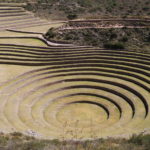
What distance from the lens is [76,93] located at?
2323 centimetres

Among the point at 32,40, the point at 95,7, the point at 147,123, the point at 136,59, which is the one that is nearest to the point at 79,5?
the point at 95,7

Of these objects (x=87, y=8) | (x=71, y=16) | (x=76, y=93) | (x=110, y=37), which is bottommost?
(x=76, y=93)

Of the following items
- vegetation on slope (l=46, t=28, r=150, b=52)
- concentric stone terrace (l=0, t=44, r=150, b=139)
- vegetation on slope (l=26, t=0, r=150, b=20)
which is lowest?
concentric stone terrace (l=0, t=44, r=150, b=139)

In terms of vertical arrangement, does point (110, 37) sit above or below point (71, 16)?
below

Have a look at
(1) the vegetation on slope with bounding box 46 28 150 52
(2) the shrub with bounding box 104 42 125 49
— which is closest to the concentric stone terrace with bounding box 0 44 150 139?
(2) the shrub with bounding box 104 42 125 49

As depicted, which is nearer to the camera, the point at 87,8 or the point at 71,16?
the point at 71,16

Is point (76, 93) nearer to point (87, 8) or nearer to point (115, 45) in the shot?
point (115, 45)

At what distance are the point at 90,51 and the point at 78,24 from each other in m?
8.49

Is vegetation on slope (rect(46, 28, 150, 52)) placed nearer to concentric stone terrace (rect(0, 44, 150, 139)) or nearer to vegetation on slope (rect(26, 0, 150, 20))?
concentric stone terrace (rect(0, 44, 150, 139))

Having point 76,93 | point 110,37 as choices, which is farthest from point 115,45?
point 76,93

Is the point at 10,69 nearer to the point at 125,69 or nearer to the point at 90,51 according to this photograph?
the point at 90,51

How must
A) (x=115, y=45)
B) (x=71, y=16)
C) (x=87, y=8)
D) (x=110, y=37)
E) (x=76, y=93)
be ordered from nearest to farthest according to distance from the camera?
(x=76, y=93), (x=115, y=45), (x=110, y=37), (x=71, y=16), (x=87, y=8)

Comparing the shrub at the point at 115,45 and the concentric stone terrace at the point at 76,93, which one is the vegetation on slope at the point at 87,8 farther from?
the concentric stone terrace at the point at 76,93

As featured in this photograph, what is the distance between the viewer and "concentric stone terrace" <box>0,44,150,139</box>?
56.9ft
